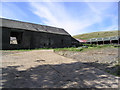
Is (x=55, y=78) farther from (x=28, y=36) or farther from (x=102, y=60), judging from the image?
(x=28, y=36)

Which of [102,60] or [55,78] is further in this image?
[102,60]

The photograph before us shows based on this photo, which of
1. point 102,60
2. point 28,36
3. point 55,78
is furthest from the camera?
point 28,36

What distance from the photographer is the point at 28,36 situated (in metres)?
17.2

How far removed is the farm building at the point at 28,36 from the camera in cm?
1477

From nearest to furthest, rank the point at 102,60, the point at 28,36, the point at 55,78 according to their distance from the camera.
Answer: the point at 55,78 < the point at 102,60 < the point at 28,36

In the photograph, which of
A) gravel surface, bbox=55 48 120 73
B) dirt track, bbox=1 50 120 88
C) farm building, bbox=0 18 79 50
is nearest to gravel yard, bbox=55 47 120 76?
gravel surface, bbox=55 48 120 73

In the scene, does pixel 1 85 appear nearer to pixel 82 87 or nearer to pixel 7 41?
pixel 82 87

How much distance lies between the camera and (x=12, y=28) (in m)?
15.3

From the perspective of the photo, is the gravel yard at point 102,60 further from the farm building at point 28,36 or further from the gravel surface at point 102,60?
the farm building at point 28,36

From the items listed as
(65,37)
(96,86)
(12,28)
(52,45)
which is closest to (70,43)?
(65,37)

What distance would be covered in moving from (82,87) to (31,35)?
55.0ft

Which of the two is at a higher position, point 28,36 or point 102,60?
point 28,36

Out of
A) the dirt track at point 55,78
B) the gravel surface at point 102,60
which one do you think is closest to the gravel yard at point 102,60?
the gravel surface at point 102,60

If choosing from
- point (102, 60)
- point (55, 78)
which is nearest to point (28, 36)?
point (102, 60)
